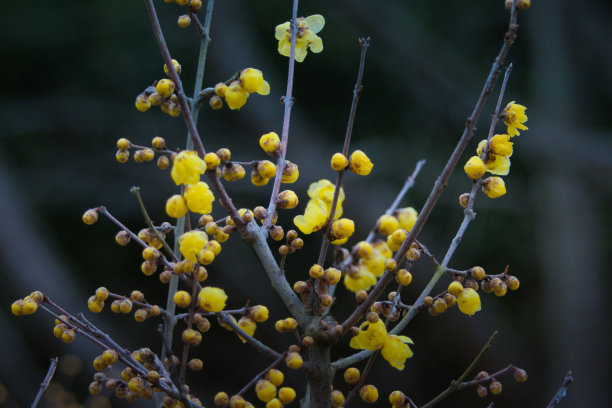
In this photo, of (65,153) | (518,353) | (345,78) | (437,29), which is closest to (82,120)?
(65,153)

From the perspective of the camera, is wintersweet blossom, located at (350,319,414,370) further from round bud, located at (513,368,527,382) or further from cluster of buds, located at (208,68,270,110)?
cluster of buds, located at (208,68,270,110)

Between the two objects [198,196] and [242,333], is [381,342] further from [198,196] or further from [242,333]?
[198,196]

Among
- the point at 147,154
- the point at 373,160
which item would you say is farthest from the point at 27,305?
the point at 373,160

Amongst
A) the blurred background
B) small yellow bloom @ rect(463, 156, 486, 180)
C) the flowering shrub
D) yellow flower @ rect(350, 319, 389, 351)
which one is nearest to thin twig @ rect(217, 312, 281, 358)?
the flowering shrub

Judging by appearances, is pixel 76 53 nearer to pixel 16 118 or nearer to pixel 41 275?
pixel 16 118

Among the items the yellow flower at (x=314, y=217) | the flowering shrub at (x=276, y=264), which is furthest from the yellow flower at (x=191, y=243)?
the yellow flower at (x=314, y=217)

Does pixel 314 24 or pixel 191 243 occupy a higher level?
pixel 314 24
